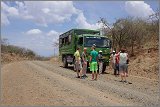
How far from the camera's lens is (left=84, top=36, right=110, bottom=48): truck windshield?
2520 centimetres

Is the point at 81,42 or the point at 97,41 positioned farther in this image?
the point at 81,42

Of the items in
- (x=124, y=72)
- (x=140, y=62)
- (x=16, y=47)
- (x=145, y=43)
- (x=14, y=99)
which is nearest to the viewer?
(x=14, y=99)

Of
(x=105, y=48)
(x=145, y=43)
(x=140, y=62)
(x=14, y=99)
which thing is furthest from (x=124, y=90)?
(x=145, y=43)

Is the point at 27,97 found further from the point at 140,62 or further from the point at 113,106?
the point at 140,62

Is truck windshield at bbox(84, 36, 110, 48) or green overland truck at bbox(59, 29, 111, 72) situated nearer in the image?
green overland truck at bbox(59, 29, 111, 72)

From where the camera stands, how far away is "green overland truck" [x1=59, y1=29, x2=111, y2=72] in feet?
82.3

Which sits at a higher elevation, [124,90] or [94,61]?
[94,61]

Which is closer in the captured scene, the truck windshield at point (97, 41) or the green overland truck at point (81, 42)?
the green overland truck at point (81, 42)

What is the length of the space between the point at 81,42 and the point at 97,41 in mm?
1195

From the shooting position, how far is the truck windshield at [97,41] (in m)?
25.2

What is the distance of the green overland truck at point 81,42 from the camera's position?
25.1 meters

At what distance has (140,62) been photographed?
3106 cm

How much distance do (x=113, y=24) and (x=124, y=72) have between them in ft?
75.6

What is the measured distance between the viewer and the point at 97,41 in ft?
83.3
